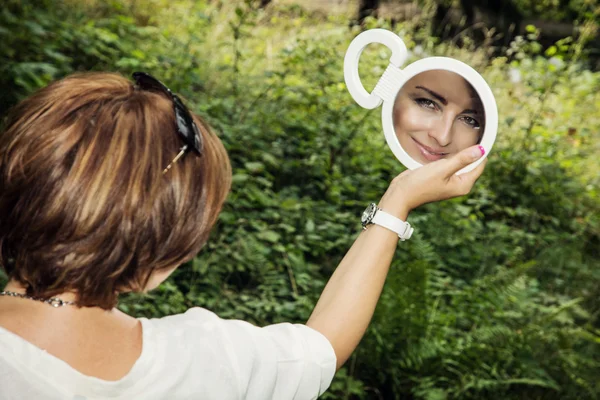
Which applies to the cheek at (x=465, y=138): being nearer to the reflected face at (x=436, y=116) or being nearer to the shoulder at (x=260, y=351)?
the reflected face at (x=436, y=116)

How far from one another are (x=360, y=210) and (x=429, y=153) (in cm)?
333

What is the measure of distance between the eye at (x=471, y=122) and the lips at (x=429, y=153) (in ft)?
0.29

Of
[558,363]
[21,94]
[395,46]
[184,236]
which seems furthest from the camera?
[21,94]

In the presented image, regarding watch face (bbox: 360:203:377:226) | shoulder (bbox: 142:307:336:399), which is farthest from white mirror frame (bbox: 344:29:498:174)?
shoulder (bbox: 142:307:336:399)

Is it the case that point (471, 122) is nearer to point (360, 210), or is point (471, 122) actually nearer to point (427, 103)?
point (427, 103)

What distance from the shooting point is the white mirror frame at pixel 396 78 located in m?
1.49

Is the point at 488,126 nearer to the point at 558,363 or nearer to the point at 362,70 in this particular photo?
the point at 558,363

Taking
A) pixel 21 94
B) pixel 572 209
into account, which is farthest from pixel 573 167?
pixel 21 94

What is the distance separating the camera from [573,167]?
6477mm

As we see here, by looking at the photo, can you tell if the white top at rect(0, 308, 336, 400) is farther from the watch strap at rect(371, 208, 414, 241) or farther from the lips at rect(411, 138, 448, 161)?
the lips at rect(411, 138, 448, 161)

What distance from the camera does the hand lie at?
152 cm

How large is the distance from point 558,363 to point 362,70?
334 centimetres

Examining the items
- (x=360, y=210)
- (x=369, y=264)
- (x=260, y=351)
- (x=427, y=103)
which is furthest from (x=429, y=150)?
(x=360, y=210)

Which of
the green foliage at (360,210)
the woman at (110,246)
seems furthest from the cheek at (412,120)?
the green foliage at (360,210)
